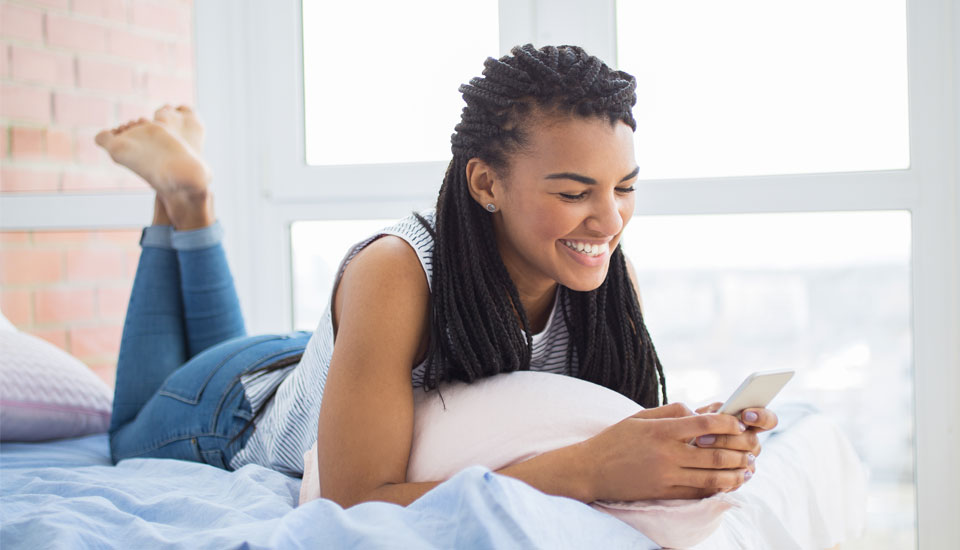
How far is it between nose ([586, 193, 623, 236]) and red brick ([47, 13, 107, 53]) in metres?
1.95

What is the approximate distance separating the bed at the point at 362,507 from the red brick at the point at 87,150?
954mm

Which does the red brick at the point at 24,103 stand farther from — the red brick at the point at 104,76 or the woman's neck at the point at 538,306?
the woman's neck at the point at 538,306

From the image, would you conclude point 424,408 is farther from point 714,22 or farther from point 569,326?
point 714,22

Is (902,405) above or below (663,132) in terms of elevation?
below

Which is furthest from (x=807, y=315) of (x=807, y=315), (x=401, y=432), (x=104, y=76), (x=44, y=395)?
(x=104, y=76)

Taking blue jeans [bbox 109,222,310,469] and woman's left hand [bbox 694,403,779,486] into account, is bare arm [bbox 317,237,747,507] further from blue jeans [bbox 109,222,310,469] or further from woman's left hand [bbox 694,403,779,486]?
blue jeans [bbox 109,222,310,469]

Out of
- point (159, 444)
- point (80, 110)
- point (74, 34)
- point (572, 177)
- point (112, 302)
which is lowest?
point (159, 444)

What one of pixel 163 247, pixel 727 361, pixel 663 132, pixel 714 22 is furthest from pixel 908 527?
pixel 163 247

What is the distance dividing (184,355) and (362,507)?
3.78ft

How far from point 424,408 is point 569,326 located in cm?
34

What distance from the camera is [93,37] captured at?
2.45 meters

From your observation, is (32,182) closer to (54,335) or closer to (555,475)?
(54,335)

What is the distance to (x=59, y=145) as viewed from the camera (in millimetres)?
2459

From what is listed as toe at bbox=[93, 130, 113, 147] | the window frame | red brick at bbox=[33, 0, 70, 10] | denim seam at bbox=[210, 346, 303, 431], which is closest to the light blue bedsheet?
denim seam at bbox=[210, 346, 303, 431]
